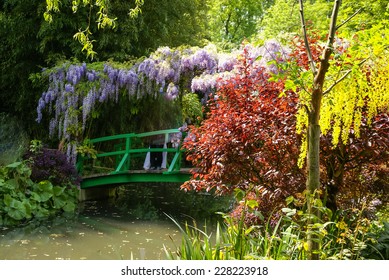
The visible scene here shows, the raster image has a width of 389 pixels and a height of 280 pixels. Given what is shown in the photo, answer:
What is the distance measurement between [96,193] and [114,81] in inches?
100

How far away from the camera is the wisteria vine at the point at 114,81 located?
11.6 meters

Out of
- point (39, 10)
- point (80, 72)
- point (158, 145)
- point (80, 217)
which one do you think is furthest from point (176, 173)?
point (39, 10)

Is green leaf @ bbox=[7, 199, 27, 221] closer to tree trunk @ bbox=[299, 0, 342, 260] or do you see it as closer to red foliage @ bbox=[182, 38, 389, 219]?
red foliage @ bbox=[182, 38, 389, 219]

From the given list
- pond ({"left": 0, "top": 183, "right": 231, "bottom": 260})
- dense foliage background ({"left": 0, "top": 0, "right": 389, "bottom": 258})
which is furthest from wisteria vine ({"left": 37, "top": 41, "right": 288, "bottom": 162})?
pond ({"left": 0, "top": 183, "right": 231, "bottom": 260})

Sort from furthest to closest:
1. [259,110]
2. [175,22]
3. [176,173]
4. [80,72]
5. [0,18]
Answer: [175,22] < [0,18] < [80,72] < [176,173] < [259,110]

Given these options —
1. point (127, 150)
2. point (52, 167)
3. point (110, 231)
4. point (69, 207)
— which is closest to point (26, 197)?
point (69, 207)

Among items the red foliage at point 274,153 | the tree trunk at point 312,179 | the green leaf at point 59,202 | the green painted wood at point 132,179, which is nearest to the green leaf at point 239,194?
the tree trunk at point 312,179

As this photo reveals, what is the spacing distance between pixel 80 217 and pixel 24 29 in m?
5.04

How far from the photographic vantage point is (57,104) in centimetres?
1216

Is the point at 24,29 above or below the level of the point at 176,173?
above

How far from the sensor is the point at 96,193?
12852mm

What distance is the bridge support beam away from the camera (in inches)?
484

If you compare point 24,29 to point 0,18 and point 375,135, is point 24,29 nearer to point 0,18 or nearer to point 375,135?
point 0,18

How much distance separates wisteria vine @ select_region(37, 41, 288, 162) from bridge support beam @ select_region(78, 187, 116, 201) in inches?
32.4
